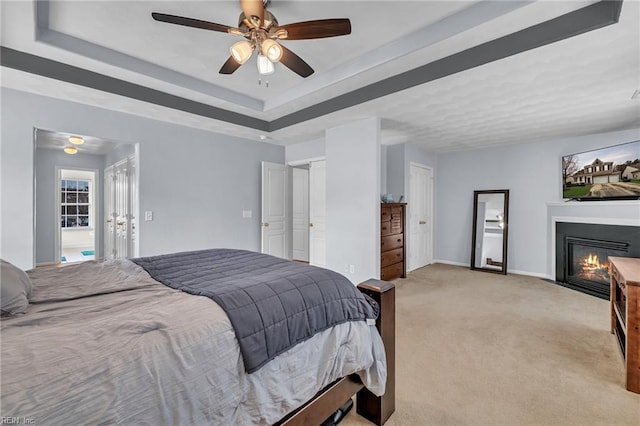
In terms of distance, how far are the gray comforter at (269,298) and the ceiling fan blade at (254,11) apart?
1.66m

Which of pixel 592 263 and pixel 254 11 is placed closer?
pixel 254 11

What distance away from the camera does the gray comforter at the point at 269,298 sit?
1.13 m

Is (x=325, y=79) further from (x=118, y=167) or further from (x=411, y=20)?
(x=118, y=167)

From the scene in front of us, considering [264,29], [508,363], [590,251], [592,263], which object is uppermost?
[264,29]

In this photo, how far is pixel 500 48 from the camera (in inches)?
87.2

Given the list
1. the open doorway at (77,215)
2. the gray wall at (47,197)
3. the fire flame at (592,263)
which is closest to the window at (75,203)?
the open doorway at (77,215)

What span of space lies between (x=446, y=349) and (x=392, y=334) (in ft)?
3.61

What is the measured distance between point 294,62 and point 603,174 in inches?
188

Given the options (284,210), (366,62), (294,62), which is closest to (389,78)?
(366,62)

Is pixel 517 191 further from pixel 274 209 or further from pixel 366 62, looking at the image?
pixel 274 209

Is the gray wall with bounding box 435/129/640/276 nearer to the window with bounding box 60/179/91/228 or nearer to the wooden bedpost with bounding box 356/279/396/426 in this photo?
the wooden bedpost with bounding box 356/279/396/426

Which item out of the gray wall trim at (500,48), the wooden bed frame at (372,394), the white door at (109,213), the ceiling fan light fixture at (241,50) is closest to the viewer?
the wooden bed frame at (372,394)

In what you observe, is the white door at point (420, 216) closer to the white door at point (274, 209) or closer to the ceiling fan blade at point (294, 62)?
the white door at point (274, 209)

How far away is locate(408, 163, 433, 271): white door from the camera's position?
5.38 metres
